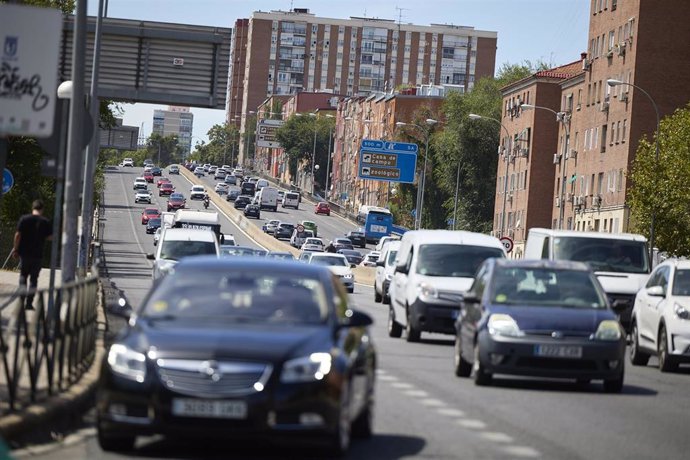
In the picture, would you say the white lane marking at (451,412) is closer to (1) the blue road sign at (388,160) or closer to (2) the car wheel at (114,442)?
(2) the car wheel at (114,442)

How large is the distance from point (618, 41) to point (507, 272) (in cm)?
8245

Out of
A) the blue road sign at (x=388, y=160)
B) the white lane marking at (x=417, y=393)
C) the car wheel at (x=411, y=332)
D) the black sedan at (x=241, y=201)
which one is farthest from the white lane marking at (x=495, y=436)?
the black sedan at (x=241, y=201)

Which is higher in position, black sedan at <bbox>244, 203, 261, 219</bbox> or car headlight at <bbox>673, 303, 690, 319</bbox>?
car headlight at <bbox>673, 303, 690, 319</bbox>

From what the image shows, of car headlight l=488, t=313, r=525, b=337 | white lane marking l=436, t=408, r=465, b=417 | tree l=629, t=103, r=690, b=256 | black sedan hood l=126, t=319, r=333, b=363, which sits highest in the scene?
tree l=629, t=103, r=690, b=256

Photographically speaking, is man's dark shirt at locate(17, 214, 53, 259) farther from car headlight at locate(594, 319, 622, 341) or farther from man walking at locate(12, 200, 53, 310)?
car headlight at locate(594, 319, 622, 341)

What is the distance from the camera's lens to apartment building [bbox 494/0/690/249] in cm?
9644

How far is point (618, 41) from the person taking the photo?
333ft

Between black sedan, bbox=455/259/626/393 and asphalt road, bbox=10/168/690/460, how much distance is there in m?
0.29

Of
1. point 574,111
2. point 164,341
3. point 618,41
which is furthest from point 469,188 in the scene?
point 164,341

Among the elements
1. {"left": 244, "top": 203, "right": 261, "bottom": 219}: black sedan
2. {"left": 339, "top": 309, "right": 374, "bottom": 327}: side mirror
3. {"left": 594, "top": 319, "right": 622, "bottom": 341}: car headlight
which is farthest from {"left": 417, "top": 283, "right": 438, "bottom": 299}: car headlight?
{"left": 244, "top": 203, "right": 261, "bottom": 219}: black sedan

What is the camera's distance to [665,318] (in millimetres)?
25672

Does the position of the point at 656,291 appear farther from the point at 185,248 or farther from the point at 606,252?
the point at 185,248

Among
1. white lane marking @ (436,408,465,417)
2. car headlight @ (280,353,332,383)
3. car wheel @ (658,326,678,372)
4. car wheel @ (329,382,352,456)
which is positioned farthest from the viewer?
car wheel @ (658,326,678,372)

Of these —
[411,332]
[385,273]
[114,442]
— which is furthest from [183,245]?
[114,442]
